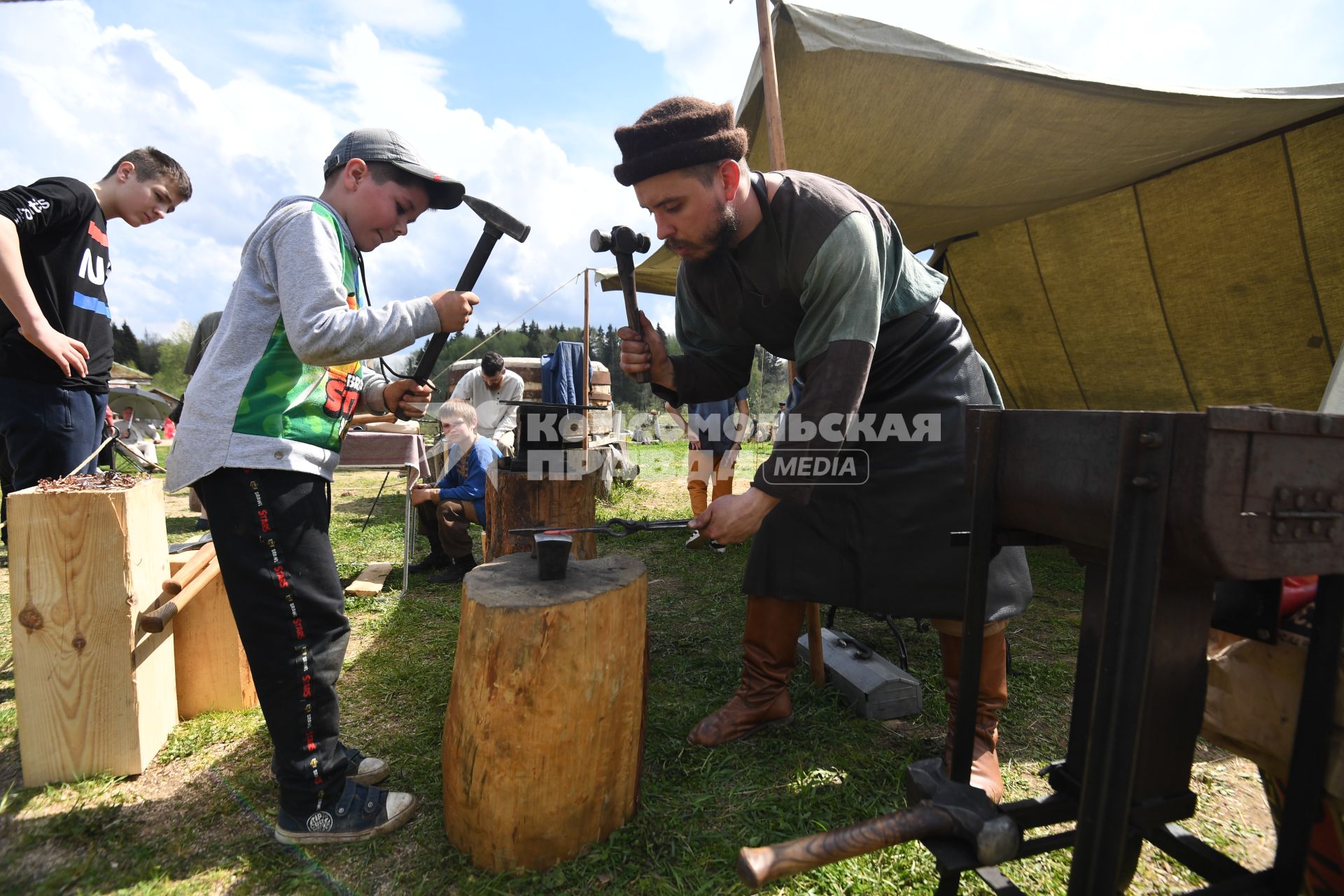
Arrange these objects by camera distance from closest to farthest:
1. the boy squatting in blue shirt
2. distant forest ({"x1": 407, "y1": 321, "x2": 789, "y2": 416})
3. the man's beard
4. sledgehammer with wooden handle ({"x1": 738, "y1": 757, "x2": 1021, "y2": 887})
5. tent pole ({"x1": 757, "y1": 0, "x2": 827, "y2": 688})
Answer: sledgehammer with wooden handle ({"x1": 738, "y1": 757, "x2": 1021, "y2": 887})
the man's beard
tent pole ({"x1": 757, "y1": 0, "x2": 827, "y2": 688})
the boy squatting in blue shirt
distant forest ({"x1": 407, "y1": 321, "x2": 789, "y2": 416})

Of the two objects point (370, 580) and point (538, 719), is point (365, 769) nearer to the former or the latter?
point (538, 719)

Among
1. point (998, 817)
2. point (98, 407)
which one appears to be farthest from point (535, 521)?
point (998, 817)

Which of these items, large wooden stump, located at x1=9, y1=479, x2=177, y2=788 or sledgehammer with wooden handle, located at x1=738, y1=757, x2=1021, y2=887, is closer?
sledgehammer with wooden handle, located at x1=738, y1=757, x2=1021, y2=887

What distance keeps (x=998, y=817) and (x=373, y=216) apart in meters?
2.09

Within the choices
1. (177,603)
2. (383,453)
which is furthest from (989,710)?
(383,453)

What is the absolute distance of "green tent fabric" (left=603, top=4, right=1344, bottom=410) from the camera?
3527 millimetres

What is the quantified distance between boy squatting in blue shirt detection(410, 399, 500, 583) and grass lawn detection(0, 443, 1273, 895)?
54.3 inches

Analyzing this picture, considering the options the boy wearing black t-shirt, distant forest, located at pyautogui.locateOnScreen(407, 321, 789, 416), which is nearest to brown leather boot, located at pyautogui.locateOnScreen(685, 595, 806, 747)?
the boy wearing black t-shirt

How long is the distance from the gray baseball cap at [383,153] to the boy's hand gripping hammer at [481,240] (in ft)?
0.73

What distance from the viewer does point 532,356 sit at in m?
27.7

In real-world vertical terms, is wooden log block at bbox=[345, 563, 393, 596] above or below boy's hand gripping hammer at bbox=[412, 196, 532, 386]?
below

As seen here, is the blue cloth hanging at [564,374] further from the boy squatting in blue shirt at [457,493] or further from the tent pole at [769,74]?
the tent pole at [769,74]

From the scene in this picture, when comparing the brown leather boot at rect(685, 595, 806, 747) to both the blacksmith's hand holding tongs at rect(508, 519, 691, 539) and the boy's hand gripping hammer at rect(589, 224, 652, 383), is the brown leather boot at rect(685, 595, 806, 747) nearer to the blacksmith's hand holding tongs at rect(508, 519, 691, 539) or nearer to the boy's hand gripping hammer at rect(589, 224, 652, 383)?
the blacksmith's hand holding tongs at rect(508, 519, 691, 539)

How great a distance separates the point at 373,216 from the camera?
1.87 meters
